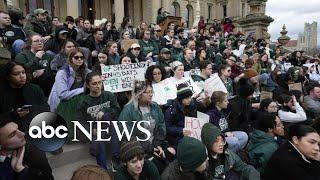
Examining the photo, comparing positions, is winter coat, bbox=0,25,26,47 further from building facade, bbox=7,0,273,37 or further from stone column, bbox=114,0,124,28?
stone column, bbox=114,0,124,28

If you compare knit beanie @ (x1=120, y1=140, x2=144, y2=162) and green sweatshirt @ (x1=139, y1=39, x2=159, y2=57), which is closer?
knit beanie @ (x1=120, y1=140, x2=144, y2=162)

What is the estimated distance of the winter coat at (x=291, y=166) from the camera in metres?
3.55

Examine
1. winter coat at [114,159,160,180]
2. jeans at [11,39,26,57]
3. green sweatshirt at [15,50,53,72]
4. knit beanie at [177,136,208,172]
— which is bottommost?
winter coat at [114,159,160,180]

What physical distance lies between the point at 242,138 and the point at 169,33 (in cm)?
728

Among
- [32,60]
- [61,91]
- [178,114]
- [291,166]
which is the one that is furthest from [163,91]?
[291,166]

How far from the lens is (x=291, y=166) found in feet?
11.7

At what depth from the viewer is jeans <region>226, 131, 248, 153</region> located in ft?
16.3

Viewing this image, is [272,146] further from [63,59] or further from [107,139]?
[63,59]

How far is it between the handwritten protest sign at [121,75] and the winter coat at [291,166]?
294 centimetres

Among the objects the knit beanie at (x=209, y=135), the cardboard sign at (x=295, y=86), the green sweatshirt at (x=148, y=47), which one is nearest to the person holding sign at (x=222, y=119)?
the knit beanie at (x=209, y=135)

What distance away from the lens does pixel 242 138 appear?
5242mm

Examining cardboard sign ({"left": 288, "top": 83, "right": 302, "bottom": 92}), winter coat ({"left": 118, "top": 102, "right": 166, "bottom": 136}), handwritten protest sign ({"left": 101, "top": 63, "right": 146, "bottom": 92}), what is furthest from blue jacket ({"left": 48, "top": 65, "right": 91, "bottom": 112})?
cardboard sign ({"left": 288, "top": 83, "right": 302, "bottom": 92})

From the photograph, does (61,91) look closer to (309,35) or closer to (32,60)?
(32,60)

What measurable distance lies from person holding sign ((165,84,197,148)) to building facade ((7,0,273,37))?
857cm
